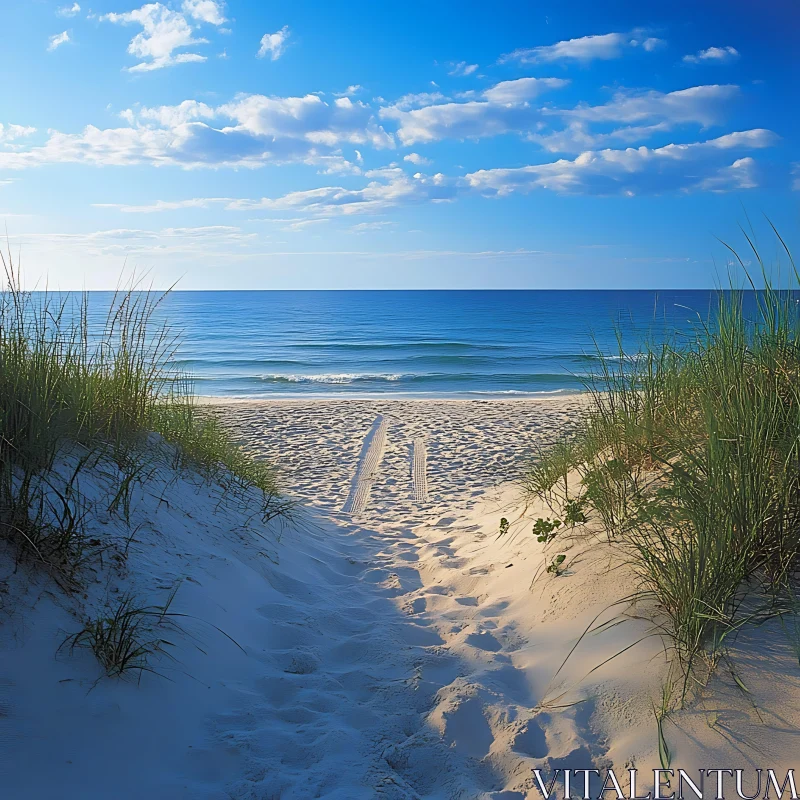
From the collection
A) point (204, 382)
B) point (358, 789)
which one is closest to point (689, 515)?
point (358, 789)

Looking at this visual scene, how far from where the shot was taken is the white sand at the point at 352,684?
2.23 meters

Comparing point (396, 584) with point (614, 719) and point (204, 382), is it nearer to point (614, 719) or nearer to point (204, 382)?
point (614, 719)

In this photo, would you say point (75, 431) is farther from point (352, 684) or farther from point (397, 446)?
point (397, 446)

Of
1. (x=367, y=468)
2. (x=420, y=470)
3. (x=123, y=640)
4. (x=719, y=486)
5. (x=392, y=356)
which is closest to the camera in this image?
(x=123, y=640)

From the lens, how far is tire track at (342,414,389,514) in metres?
7.10

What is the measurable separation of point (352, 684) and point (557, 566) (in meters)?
1.45

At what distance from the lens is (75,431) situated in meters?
3.83

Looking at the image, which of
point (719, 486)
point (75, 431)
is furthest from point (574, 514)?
point (75, 431)

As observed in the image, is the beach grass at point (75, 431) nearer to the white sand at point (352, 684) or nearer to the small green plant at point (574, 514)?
the white sand at point (352, 684)

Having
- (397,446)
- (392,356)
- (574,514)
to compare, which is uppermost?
(392,356)

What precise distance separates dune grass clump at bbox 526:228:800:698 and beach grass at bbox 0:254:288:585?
9.10ft

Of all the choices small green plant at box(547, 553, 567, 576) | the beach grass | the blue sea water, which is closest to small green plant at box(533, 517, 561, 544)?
small green plant at box(547, 553, 567, 576)

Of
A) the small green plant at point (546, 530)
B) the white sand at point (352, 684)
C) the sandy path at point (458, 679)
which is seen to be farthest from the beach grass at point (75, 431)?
the small green plant at point (546, 530)

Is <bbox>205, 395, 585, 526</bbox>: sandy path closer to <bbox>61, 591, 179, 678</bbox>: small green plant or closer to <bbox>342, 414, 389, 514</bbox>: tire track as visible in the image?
<bbox>342, 414, 389, 514</bbox>: tire track
